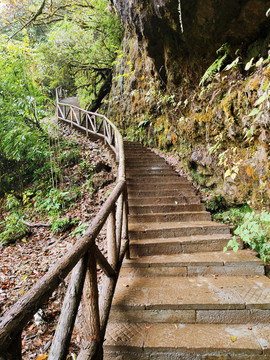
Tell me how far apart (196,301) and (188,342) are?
443 mm

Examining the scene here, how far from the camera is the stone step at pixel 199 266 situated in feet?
9.38

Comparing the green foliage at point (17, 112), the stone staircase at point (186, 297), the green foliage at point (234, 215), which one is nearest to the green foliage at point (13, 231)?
the green foliage at point (17, 112)

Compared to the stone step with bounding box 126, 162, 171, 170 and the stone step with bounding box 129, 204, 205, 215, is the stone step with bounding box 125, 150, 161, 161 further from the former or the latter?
the stone step with bounding box 129, 204, 205, 215

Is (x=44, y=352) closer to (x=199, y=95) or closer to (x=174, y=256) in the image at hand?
(x=174, y=256)

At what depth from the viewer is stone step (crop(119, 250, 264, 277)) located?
2.86m

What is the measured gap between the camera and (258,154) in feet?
11.2

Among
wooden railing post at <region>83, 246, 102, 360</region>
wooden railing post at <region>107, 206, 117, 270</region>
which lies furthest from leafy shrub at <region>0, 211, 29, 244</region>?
wooden railing post at <region>83, 246, 102, 360</region>

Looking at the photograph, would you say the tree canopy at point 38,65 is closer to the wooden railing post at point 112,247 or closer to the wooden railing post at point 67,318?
the wooden railing post at point 112,247

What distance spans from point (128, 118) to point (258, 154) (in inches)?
317

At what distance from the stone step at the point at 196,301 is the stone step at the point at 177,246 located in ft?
2.33

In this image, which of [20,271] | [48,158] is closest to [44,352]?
[20,271]

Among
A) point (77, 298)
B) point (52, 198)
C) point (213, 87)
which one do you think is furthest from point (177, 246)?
point (52, 198)

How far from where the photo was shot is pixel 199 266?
9.67ft

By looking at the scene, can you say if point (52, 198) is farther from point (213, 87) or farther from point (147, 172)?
point (213, 87)
